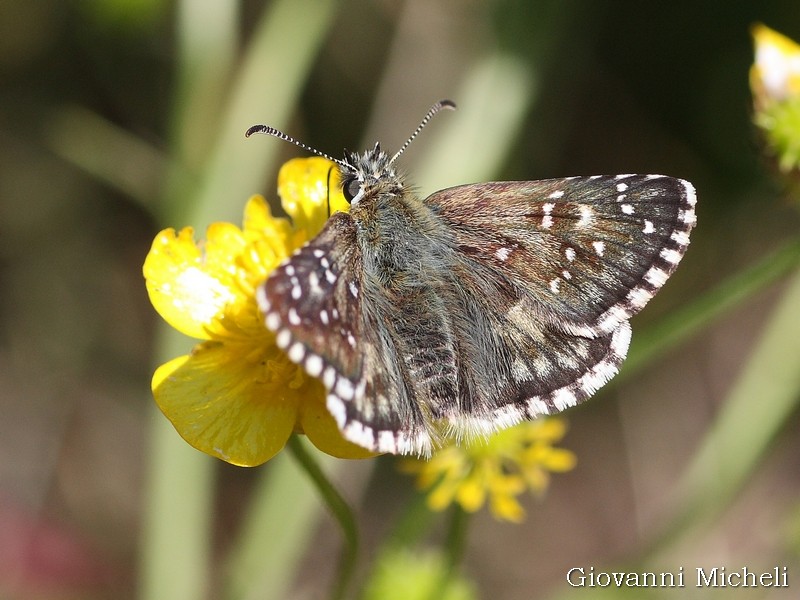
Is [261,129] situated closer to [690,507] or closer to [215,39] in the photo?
[215,39]

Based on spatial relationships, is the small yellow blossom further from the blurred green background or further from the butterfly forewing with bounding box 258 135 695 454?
the blurred green background

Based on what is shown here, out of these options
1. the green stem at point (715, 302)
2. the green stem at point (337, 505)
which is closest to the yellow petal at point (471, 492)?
the green stem at point (337, 505)

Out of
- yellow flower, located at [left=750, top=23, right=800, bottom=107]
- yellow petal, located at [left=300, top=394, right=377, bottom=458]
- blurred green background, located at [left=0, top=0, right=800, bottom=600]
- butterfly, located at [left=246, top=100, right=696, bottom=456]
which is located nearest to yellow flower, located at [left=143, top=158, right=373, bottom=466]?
yellow petal, located at [left=300, top=394, right=377, bottom=458]

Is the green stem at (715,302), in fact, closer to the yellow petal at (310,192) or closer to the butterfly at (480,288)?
the butterfly at (480,288)

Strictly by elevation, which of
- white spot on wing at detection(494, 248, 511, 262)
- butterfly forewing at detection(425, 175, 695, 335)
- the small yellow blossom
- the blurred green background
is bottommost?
the blurred green background

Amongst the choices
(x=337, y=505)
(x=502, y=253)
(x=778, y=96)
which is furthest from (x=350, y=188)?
(x=778, y=96)

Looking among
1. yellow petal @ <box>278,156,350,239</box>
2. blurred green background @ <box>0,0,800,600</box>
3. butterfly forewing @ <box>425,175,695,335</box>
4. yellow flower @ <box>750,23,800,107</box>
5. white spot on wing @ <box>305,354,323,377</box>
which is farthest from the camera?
blurred green background @ <box>0,0,800,600</box>

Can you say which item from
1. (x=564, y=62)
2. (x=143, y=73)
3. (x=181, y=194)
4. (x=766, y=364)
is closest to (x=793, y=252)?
(x=766, y=364)
